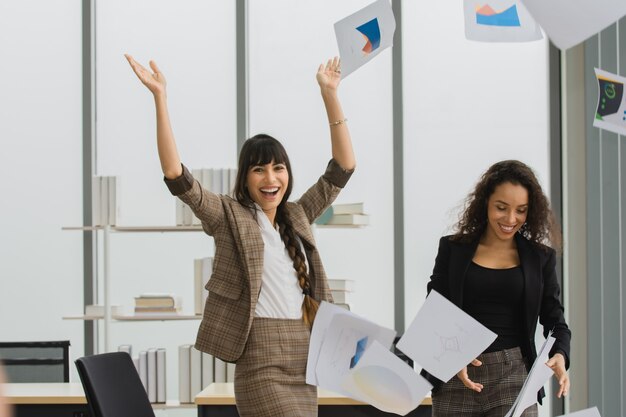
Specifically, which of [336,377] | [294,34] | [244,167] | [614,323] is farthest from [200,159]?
[336,377]

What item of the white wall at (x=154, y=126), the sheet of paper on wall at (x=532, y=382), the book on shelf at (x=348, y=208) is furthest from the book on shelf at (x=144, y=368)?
the sheet of paper on wall at (x=532, y=382)

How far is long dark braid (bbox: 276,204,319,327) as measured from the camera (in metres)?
2.38

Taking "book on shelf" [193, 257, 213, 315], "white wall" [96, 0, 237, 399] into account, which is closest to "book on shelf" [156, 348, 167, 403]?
"book on shelf" [193, 257, 213, 315]

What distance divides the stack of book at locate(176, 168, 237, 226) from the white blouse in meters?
2.63

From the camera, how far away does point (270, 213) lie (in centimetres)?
247

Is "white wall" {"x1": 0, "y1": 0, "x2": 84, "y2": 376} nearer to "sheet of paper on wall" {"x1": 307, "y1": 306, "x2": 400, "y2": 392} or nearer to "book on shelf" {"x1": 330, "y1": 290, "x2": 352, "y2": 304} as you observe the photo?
"book on shelf" {"x1": 330, "y1": 290, "x2": 352, "y2": 304}

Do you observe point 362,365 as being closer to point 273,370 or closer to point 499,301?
point 273,370

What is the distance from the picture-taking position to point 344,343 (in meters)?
1.96

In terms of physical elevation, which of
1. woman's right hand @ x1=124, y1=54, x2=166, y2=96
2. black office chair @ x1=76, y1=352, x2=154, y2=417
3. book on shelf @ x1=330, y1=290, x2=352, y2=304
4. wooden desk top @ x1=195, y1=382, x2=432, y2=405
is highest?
woman's right hand @ x1=124, y1=54, x2=166, y2=96

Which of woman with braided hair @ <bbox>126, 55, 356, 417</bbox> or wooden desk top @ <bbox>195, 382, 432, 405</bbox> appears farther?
wooden desk top @ <bbox>195, 382, 432, 405</bbox>

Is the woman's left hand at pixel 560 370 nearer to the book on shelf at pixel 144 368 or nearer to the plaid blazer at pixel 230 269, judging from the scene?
the plaid blazer at pixel 230 269

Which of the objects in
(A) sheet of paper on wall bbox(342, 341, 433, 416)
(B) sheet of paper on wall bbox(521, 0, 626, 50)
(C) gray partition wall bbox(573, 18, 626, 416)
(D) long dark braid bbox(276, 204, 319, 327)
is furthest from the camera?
(C) gray partition wall bbox(573, 18, 626, 416)

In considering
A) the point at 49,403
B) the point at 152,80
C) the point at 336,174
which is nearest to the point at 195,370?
the point at 49,403

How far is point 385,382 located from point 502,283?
0.67 meters
